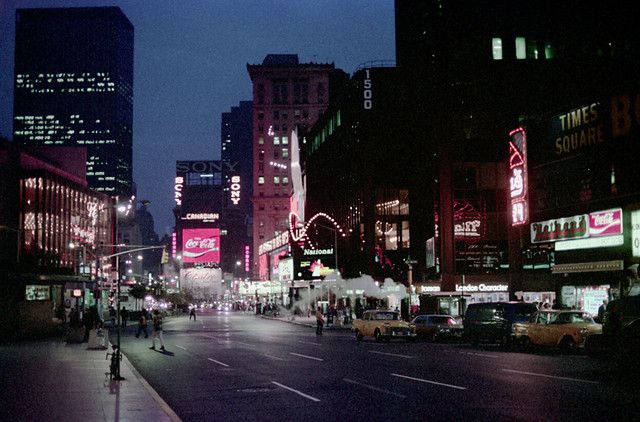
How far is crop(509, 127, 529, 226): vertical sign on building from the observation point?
43062 millimetres

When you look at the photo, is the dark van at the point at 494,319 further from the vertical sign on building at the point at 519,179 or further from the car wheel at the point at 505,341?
the vertical sign on building at the point at 519,179

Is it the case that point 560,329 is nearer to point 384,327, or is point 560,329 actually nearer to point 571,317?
point 571,317

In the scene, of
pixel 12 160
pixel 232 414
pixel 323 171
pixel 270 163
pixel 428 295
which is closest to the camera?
pixel 232 414

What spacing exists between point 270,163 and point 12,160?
117 m

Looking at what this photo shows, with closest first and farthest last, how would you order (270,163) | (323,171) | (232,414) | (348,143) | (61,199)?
(232,414), (61,199), (348,143), (323,171), (270,163)

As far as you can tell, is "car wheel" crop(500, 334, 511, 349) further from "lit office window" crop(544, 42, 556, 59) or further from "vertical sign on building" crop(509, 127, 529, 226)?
"lit office window" crop(544, 42, 556, 59)

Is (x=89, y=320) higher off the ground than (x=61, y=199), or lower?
lower

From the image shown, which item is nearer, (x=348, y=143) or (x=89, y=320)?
(x=89, y=320)

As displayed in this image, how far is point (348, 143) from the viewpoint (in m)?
87.4

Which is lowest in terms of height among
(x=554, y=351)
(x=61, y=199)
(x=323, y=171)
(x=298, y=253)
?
(x=554, y=351)

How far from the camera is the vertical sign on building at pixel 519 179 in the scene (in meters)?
43.1

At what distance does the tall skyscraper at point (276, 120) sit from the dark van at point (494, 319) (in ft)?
479

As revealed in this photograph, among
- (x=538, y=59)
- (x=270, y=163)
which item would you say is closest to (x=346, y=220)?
(x=538, y=59)

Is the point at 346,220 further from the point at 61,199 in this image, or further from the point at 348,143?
the point at 61,199
